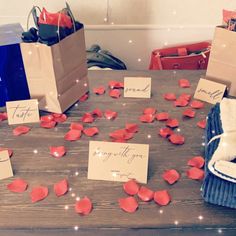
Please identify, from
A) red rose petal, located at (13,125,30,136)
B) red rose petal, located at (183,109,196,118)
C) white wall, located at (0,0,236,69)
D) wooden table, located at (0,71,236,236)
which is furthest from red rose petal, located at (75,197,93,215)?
white wall, located at (0,0,236,69)

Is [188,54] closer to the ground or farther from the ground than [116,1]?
closer to the ground

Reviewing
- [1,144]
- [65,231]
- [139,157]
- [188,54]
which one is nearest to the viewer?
[65,231]

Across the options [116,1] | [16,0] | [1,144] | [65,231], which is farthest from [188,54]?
[65,231]

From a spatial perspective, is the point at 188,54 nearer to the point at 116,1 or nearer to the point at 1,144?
the point at 116,1

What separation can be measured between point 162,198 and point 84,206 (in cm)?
19

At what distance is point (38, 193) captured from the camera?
2.70 feet

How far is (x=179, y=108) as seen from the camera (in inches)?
45.3

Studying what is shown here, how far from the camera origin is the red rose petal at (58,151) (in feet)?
3.10

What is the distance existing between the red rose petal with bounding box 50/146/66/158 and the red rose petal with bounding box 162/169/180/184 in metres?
0.29

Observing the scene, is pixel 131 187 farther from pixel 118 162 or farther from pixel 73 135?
pixel 73 135

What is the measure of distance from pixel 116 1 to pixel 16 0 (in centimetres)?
46

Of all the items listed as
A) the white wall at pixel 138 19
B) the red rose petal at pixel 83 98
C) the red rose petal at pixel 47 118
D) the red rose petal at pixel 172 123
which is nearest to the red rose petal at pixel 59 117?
the red rose petal at pixel 47 118


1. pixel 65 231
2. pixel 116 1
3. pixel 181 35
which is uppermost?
pixel 116 1

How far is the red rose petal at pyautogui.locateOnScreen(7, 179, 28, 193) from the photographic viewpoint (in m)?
0.84
